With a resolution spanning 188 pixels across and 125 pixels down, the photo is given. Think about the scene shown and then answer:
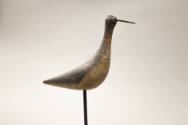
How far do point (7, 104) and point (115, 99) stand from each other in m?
0.69

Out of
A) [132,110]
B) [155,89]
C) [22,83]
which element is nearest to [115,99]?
[132,110]

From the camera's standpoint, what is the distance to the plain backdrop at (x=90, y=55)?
4.65ft

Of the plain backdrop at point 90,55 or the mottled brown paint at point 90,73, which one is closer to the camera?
the mottled brown paint at point 90,73

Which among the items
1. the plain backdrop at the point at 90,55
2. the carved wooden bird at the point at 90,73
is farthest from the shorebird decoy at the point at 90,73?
the plain backdrop at the point at 90,55

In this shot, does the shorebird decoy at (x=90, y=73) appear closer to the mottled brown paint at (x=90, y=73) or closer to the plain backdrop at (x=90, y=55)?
the mottled brown paint at (x=90, y=73)

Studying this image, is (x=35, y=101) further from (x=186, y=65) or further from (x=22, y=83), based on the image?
(x=186, y=65)

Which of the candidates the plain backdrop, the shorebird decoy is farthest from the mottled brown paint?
the plain backdrop

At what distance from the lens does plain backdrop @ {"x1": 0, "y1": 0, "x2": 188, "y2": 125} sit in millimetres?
1416

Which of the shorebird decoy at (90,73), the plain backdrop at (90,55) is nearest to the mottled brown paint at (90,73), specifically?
the shorebird decoy at (90,73)

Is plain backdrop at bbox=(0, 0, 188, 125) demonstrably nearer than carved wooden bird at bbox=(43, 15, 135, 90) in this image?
No

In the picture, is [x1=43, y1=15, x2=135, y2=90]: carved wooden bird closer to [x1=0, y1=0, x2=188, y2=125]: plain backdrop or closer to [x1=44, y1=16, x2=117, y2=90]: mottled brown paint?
[x1=44, y1=16, x2=117, y2=90]: mottled brown paint

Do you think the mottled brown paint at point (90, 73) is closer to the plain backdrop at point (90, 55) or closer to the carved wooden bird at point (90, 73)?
the carved wooden bird at point (90, 73)

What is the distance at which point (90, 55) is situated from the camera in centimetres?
157

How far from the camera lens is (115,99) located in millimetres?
1495
